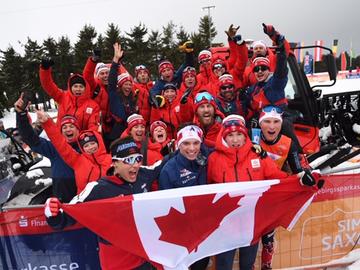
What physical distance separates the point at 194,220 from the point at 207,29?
187 feet

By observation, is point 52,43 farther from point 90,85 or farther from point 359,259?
point 359,259

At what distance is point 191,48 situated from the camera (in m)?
6.51

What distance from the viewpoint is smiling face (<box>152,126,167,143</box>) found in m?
4.60

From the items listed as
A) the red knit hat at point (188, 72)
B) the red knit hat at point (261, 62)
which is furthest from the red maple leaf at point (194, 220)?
the red knit hat at point (188, 72)

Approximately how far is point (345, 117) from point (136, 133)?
18.1 feet

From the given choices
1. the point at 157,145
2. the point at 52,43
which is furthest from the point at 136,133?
the point at 52,43

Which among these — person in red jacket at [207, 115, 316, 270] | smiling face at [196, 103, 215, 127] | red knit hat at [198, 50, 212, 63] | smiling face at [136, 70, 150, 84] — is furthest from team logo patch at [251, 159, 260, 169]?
red knit hat at [198, 50, 212, 63]

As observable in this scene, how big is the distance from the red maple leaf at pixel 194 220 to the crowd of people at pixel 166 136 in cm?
30

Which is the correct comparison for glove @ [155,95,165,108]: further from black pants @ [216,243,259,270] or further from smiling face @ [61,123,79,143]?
black pants @ [216,243,259,270]

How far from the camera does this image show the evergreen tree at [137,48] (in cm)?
4878

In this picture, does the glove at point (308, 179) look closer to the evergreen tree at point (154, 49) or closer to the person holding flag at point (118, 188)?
the person holding flag at point (118, 188)

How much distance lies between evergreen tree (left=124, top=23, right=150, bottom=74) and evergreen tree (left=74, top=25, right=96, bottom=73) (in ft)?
15.9

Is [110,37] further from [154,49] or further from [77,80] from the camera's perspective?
[77,80]

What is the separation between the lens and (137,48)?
5053cm
